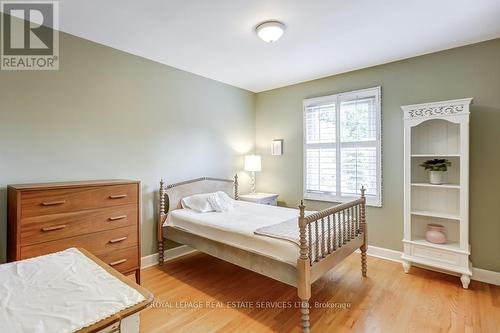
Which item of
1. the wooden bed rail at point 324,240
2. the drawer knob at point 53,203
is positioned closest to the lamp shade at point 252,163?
Answer: the wooden bed rail at point 324,240

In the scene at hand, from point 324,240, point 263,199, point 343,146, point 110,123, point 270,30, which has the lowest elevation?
point 324,240

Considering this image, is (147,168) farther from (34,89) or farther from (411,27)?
(411,27)

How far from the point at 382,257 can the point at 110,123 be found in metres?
3.80

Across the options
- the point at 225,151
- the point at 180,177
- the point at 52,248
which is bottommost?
the point at 52,248

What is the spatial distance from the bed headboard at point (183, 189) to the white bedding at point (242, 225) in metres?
0.10

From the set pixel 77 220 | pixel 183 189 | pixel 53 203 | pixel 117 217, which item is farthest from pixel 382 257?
pixel 53 203

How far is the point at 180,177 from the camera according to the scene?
3.65 meters

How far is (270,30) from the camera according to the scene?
2430mm

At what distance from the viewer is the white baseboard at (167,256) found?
3.28 meters

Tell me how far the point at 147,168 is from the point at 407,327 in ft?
10.1

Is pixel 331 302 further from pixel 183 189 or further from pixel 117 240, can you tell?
pixel 183 189

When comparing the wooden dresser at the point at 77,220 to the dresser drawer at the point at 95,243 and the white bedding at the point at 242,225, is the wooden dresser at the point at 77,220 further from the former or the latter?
the white bedding at the point at 242,225

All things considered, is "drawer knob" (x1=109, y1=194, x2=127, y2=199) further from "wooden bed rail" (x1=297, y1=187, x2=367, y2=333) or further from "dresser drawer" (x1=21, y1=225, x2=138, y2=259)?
"wooden bed rail" (x1=297, y1=187, x2=367, y2=333)

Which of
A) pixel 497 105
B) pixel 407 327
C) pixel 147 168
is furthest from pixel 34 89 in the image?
pixel 497 105
